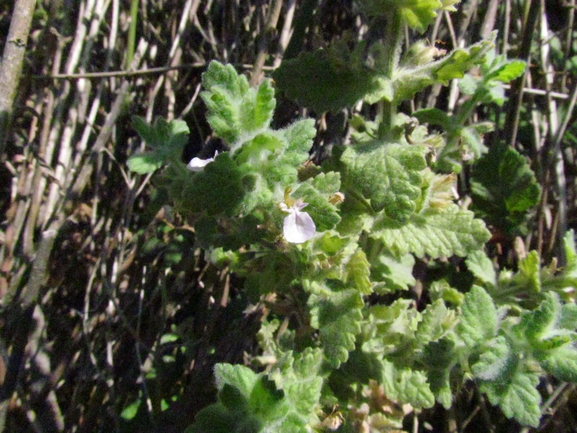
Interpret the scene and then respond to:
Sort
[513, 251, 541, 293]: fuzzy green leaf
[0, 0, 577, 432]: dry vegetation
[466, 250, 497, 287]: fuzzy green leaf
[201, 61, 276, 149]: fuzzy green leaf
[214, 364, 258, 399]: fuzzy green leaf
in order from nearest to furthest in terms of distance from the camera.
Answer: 1. [201, 61, 276, 149]: fuzzy green leaf
2. [214, 364, 258, 399]: fuzzy green leaf
3. [513, 251, 541, 293]: fuzzy green leaf
4. [466, 250, 497, 287]: fuzzy green leaf
5. [0, 0, 577, 432]: dry vegetation

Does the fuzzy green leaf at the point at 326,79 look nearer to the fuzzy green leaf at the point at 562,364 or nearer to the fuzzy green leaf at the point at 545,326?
the fuzzy green leaf at the point at 545,326

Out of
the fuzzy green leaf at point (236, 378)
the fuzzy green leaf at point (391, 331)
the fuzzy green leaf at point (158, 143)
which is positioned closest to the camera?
the fuzzy green leaf at point (236, 378)

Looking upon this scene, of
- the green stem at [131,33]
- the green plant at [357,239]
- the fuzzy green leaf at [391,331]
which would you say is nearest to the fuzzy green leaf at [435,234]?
the green plant at [357,239]

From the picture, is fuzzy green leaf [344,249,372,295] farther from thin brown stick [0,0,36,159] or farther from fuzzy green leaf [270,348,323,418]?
thin brown stick [0,0,36,159]

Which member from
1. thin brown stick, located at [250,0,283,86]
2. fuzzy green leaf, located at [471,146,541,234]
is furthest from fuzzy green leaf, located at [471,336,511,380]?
thin brown stick, located at [250,0,283,86]

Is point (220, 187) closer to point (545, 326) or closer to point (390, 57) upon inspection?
point (390, 57)

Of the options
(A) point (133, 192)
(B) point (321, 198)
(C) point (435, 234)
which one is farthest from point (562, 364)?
(A) point (133, 192)
